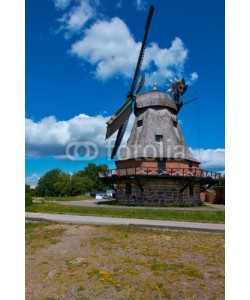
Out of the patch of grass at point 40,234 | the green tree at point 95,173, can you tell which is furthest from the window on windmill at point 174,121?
the green tree at point 95,173

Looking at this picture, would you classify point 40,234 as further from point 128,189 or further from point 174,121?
point 174,121

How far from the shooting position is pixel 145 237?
927cm

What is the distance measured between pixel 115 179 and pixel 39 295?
19245 millimetres

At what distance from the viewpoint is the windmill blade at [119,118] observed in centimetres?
2203

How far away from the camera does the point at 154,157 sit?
2317 cm

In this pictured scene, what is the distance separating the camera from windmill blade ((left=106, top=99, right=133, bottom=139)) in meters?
22.0

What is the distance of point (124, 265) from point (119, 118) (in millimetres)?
17732

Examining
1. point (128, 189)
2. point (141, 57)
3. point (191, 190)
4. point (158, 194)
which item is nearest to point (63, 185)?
point (128, 189)

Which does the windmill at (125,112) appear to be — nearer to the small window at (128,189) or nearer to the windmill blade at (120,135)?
the windmill blade at (120,135)

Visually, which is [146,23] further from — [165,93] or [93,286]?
[93,286]

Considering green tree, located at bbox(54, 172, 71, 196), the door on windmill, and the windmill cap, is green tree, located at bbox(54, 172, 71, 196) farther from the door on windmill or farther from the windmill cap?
the door on windmill
